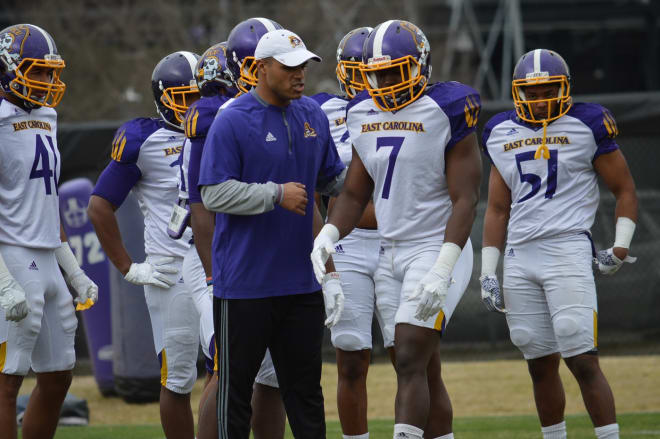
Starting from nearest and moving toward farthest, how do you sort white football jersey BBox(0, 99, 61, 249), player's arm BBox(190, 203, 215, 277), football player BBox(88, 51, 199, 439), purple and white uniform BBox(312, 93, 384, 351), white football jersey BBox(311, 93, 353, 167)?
1. player's arm BBox(190, 203, 215, 277)
2. white football jersey BBox(0, 99, 61, 249)
3. football player BBox(88, 51, 199, 439)
4. purple and white uniform BBox(312, 93, 384, 351)
5. white football jersey BBox(311, 93, 353, 167)

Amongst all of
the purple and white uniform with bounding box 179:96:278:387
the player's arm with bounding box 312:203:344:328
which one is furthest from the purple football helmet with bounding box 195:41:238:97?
the player's arm with bounding box 312:203:344:328

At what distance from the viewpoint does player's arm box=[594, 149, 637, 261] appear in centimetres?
604

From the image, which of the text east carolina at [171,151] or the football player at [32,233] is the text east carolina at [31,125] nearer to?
the football player at [32,233]

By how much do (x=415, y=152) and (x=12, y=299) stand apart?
6.74 ft

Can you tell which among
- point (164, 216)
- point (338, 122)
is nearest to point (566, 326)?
point (338, 122)

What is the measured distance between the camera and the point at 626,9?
26.6 meters

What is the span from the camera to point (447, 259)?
4.99 metres

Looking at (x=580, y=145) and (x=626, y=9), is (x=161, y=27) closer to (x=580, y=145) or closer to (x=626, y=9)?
(x=626, y=9)

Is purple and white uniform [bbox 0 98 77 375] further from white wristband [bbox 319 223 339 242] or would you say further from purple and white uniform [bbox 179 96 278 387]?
white wristband [bbox 319 223 339 242]

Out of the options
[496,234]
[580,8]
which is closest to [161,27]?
[580,8]

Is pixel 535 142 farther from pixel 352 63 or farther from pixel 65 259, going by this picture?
pixel 65 259

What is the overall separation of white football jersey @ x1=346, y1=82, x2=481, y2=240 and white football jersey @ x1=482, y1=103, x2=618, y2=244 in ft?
3.09

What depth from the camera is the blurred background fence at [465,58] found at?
34.9 ft

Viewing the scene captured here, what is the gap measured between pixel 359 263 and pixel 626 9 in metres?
22.3
